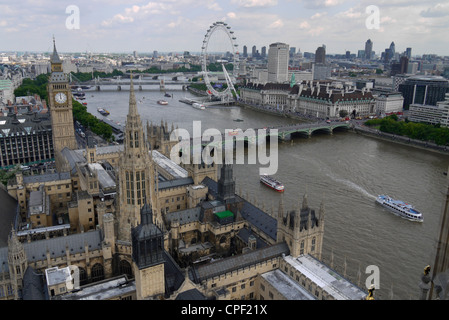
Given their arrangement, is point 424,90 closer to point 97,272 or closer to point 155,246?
point 97,272

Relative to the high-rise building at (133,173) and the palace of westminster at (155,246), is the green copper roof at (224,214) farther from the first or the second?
the high-rise building at (133,173)

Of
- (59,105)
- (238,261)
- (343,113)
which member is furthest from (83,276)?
(343,113)

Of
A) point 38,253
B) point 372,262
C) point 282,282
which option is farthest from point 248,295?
point 38,253

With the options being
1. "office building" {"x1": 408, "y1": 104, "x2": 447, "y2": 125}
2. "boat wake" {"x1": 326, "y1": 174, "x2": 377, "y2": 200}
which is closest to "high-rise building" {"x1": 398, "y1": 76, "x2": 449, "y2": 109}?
"office building" {"x1": 408, "y1": 104, "x2": 447, "y2": 125}

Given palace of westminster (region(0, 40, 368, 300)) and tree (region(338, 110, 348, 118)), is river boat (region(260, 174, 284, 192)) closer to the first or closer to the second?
palace of westminster (region(0, 40, 368, 300))

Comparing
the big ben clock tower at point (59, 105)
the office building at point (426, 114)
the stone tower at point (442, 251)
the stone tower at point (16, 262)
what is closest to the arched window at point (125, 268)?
the stone tower at point (16, 262)
